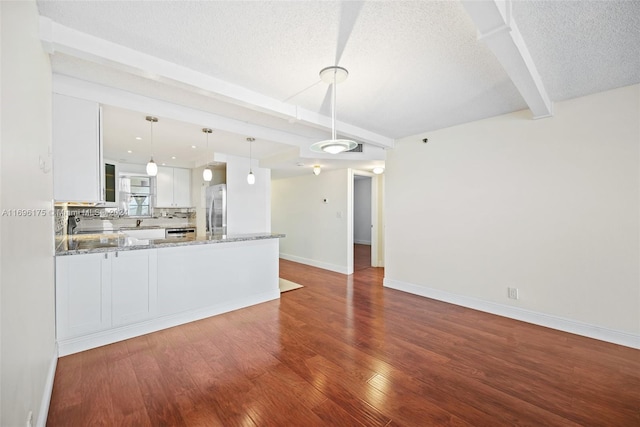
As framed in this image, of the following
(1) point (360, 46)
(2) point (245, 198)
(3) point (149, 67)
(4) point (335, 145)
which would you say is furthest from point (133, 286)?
(1) point (360, 46)

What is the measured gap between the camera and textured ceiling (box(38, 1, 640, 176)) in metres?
1.59

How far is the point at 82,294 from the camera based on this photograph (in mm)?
2453

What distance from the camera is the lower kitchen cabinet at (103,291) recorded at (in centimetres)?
237

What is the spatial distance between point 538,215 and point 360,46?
9.08 feet

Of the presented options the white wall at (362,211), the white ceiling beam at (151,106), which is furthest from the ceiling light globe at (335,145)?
the white wall at (362,211)

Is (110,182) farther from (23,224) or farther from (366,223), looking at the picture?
(366,223)

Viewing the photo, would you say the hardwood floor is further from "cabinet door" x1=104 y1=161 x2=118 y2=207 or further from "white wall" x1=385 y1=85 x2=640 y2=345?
"cabinet door" x1=104 y1=161 x2=118 y2=207

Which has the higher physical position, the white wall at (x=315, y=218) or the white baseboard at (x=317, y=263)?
the white wall at (x=315, y=218)

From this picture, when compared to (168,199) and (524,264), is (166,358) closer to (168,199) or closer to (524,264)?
(524,264)

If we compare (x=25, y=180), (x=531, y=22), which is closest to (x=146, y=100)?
(x=25, y=180)

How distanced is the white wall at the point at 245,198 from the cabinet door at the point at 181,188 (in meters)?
1.88

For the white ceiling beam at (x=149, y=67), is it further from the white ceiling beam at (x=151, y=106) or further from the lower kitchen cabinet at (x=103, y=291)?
the lower kitchen cabinet at (x=103, y=291)

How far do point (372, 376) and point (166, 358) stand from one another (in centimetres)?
177

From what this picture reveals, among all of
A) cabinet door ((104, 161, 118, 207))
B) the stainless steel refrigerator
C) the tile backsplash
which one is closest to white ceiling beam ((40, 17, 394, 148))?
the stainless steel refrigerator
